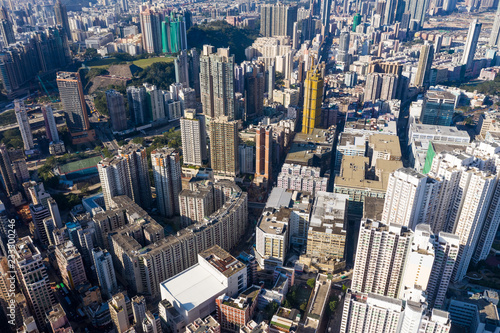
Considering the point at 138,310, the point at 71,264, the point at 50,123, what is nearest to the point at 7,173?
the point at 50,123

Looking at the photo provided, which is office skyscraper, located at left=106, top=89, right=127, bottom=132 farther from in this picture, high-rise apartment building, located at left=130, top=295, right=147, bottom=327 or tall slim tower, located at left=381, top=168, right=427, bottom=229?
tall slim tower, located at left=381, top=168, right=427, bottom=229

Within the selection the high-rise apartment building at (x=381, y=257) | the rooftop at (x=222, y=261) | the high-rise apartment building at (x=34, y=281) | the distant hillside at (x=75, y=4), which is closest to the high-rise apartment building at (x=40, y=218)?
the high-rise apartment building at (x=34, y=281)

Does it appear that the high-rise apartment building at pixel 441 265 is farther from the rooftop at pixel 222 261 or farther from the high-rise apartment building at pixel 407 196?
the rooftop at pixel 222 261

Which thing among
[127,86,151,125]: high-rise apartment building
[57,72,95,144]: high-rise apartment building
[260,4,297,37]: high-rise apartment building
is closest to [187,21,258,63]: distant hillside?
[260,4,297,37]: high-rise apartment building

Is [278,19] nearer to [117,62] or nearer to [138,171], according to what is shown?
[117,62]

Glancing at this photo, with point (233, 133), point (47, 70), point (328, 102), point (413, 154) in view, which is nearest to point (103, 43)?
point (47, 70)
